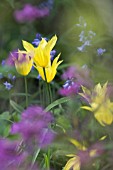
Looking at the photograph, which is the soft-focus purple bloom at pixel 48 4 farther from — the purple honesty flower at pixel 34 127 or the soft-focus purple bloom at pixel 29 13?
the purple honesty flower at pixel 34 127

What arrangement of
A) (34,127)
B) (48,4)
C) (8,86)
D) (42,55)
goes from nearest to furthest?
1. (34,127)
2. (42,55)
3. (8,86)
4. (48,4)

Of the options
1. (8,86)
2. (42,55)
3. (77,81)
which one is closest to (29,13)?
(8,86)

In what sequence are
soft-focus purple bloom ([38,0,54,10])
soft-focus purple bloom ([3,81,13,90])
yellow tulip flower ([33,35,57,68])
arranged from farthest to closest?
soft-focus purple bloom ([38,0,54,10])
soft-focus purple bloom ([3,81,13,90])
yellow tulip flower ([33,35,57,68])

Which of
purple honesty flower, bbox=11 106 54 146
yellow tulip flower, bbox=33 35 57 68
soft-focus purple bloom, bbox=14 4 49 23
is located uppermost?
soft-focus purple bloom, bbox=14 4 49 23

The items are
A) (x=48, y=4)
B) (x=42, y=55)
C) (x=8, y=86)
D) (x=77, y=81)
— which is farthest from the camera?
(x=48, y=4)

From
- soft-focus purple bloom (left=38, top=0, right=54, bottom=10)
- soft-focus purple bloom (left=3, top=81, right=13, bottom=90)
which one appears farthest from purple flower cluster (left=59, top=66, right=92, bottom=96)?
soft-focus purple bloom (left=38, top=0, right=54, bottom=10)

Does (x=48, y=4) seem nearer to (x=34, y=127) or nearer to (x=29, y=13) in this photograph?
(x=29, y=13)

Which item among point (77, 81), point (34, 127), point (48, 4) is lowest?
point (34, 127)

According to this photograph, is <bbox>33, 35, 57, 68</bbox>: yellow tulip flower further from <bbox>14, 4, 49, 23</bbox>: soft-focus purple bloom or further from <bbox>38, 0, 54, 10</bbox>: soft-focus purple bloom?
<bbox>38, 0, 54, 10</bbox>: soft-focus purple bloom

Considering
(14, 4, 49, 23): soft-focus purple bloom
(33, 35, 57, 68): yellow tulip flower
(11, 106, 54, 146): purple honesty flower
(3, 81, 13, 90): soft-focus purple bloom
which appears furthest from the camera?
(14, 4, 49, 23): soft-focus purple bloom
